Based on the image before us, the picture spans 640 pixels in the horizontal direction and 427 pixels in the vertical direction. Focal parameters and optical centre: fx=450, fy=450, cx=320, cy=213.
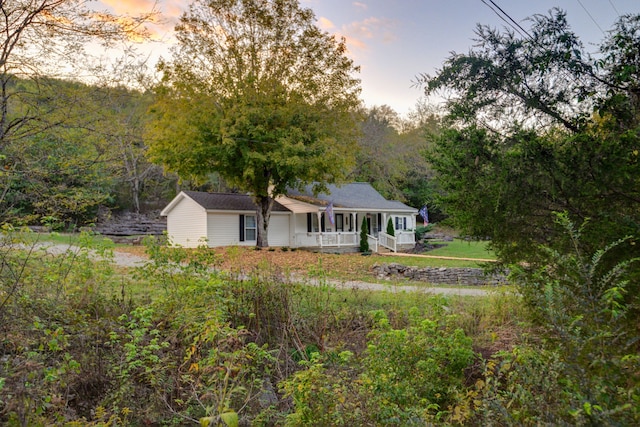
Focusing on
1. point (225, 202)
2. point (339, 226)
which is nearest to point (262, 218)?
point (225, 202)

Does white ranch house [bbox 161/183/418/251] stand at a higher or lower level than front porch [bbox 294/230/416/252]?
higher

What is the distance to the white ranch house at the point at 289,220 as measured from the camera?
22719 millimetres

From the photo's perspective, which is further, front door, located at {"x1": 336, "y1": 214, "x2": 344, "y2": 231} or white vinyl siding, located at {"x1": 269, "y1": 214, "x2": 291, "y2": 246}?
front door, located at {"x1": 336, "y1": 214, "x2": 344, "y2": 231}

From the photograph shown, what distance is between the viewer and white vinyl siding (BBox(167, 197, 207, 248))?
22547 millimetres

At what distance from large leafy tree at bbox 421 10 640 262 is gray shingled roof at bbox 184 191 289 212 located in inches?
730

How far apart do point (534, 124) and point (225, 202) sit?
20.3 meters

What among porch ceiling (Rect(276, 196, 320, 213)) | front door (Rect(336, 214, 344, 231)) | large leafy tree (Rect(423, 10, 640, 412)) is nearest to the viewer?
large leafy tree (Rect(423, 10, 640, 412))

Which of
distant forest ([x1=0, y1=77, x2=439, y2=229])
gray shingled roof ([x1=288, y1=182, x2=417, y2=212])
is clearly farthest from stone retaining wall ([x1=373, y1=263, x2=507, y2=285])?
gray shingled roof ([x1=288, y1=182, x2=417, y2=212])

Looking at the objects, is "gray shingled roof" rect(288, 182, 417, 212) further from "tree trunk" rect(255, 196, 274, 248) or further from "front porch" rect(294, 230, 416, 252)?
"tree trunk" rect(255, 196, 274, 248)

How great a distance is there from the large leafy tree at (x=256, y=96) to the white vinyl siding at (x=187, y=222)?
307cm

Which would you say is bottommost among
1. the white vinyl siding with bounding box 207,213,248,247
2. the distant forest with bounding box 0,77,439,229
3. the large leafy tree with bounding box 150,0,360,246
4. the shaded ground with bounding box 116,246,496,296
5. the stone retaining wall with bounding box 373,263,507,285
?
the stone retaining wall with bounding box 373,263,507,285

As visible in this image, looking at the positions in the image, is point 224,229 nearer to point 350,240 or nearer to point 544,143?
point 350,240

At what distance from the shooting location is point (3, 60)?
4879 mm

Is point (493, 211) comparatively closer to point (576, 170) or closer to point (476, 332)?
point (576, 170)
